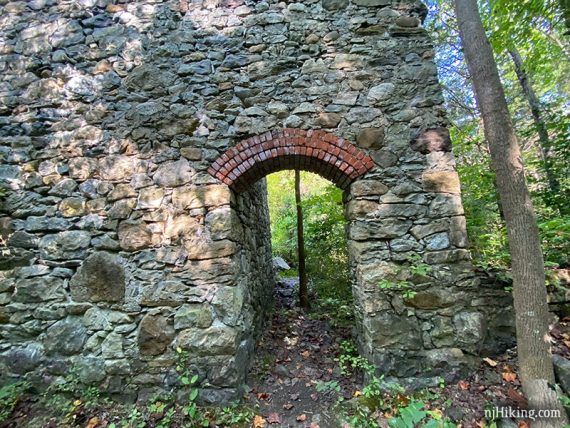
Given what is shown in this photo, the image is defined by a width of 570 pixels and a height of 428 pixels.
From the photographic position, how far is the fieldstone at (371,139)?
2.91 metres

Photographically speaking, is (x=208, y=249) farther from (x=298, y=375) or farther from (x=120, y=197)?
(x=298, y=375)

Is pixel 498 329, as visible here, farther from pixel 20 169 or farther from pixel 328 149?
pixel 20 169

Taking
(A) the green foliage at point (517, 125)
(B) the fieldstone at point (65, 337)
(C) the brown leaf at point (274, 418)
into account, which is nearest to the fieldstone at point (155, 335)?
(B) the fieldstone at point (65, 337)

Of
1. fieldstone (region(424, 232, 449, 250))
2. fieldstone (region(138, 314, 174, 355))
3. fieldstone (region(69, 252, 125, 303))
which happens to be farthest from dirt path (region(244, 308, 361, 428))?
fieldstone (region(69, 252, 125, 303))

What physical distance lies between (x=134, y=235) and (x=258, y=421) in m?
2.14

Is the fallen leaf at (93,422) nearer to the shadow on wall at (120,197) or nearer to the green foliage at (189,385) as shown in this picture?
the shadow on wall at (120,197)

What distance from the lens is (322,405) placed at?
2.72 metres

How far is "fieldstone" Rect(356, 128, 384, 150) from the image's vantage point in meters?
2.91

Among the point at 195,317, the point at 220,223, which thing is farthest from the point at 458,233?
the point at 195,317

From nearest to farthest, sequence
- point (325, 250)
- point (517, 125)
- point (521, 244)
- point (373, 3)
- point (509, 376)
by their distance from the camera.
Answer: point (521, 244)
point (509, 376)
point (373, 3)
point (325, 250)
point (517, 125)

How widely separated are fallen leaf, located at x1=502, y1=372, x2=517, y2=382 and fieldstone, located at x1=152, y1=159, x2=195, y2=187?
3511 millimetres

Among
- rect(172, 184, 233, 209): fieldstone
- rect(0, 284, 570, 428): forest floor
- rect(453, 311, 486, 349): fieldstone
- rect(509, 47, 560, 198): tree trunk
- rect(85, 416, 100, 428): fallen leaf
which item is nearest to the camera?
rect(0, 284, 570, 428): forest floor

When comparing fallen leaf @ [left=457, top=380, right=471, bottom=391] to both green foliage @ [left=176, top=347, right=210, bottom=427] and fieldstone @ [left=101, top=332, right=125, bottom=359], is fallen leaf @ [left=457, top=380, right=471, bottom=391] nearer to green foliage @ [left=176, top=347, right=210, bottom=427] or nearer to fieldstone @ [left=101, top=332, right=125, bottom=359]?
green foliage @ [left=176, top=347, right=210, bottom=427]

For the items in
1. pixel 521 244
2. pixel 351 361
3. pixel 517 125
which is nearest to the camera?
pixel 521 244
